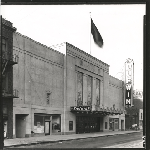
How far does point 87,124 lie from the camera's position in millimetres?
39656

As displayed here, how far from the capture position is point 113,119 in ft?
160

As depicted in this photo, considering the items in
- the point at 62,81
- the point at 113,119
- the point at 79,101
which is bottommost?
the point at 113,119

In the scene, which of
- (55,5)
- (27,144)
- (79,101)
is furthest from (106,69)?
(55,5)

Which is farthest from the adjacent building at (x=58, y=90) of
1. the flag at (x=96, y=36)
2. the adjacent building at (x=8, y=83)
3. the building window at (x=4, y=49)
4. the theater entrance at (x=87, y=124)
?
the flag at (x=96, y=36)

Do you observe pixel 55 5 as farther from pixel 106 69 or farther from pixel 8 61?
pixel 106 69

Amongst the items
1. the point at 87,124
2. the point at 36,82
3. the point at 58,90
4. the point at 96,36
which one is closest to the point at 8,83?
the point at 36,82

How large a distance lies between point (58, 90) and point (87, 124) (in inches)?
389

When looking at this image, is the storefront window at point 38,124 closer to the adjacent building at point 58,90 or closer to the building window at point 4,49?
the adjacent building at point 58,90

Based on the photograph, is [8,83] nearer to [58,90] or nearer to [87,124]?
[58,90]

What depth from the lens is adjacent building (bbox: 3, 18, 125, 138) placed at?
26.9 metres

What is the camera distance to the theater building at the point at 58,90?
26.9 metres

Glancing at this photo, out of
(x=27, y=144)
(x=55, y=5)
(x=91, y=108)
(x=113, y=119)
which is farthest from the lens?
(x=113, y=119)

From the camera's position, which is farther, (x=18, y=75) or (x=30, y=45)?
(x=30, y=45)

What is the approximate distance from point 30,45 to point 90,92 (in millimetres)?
15096
